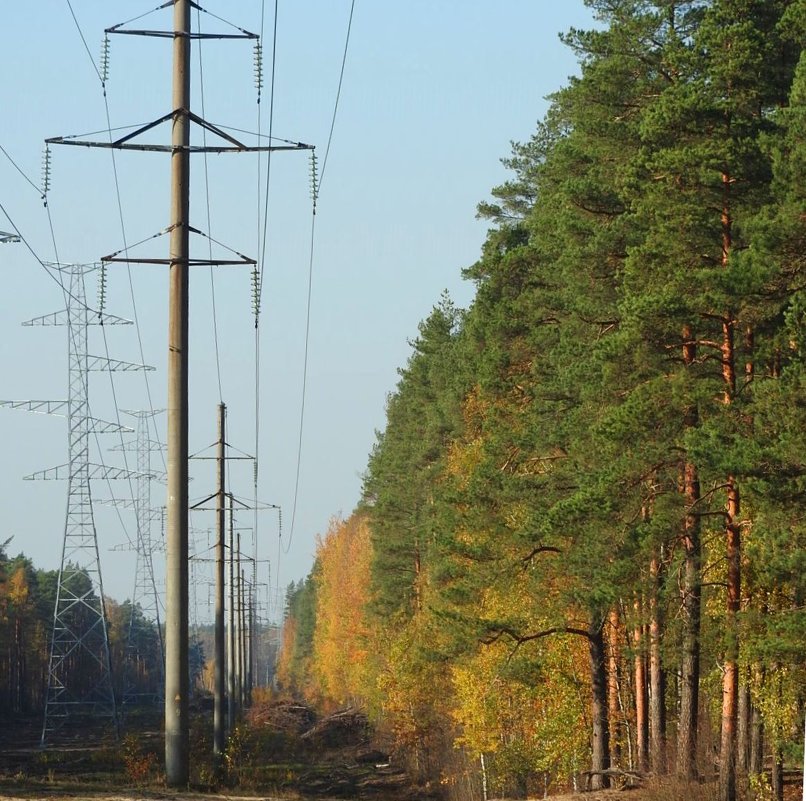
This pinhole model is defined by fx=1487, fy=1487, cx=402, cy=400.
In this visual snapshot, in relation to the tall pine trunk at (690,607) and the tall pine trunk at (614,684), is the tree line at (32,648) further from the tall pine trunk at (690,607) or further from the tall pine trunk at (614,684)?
the tall pine trunk at (690,607)

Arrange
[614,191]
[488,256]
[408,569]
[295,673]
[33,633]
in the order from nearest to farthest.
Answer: [614,191], [488,256], [408,569], [33,633], [295,673]

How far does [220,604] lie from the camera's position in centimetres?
4241

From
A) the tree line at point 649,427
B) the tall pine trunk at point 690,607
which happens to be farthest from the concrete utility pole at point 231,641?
the tall pine trunk at point 690,607

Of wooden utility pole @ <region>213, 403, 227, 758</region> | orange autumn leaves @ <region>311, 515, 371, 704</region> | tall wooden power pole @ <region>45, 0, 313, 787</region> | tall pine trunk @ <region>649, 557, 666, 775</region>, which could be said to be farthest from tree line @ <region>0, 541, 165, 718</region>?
tall wooden power pole @ <region>45, 0, 313, 787</region>

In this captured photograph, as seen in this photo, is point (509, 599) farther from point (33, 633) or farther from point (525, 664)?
point (33, 633)

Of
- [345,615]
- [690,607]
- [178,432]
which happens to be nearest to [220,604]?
[690,607]

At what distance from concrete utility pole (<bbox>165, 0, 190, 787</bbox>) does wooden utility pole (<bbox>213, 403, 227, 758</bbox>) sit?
71.1ft

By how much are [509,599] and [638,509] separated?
11.4 metres

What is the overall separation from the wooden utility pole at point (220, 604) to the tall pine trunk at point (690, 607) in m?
16.8

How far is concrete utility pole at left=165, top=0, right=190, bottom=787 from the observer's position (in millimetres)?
18188

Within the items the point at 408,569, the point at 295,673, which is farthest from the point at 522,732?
the point at 295,673

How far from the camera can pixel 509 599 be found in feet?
117

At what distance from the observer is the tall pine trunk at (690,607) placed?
82.2 feet

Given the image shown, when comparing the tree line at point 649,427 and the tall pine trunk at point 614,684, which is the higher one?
the tree line at point 649,427
